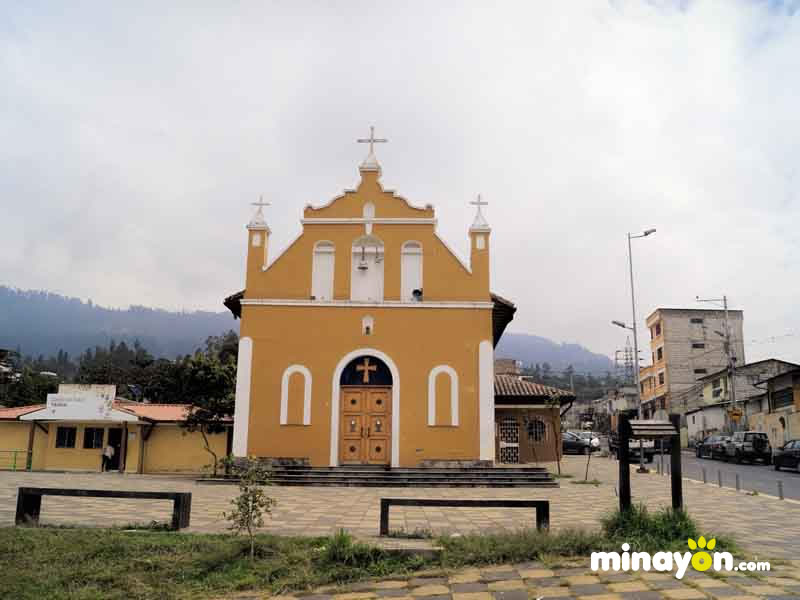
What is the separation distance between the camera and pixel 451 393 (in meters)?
21.2

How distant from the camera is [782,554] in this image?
8.20 m

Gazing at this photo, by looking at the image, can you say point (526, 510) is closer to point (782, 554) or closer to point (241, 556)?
point (782, 554)

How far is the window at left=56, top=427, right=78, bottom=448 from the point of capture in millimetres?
26203

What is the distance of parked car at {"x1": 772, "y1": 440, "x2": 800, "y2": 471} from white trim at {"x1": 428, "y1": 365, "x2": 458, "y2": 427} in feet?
46.4

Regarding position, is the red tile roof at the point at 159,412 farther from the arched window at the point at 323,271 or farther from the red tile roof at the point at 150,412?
the arched window at the point at 323,271

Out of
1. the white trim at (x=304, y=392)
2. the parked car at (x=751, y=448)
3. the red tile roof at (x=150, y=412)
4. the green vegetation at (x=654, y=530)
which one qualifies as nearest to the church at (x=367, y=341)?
the white trim at (x=304, y=392)

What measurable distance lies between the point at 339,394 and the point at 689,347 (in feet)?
142

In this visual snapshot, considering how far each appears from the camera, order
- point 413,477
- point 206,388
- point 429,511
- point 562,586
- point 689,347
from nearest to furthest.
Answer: point 562,586 → point 429,511 → point 413,477 → point 206,388 → point 689,347

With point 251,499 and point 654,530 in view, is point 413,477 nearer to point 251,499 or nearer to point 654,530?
point 654,530

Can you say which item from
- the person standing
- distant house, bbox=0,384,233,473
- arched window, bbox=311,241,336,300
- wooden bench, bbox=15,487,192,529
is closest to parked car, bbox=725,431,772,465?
arched window, bbox=311,241,336,300

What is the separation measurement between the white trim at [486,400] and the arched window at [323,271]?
5270mm

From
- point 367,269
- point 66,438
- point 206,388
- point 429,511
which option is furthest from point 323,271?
point 66,438

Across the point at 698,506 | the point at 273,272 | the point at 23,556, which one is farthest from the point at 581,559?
the point at 273,272

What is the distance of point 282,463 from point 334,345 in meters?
3.93
